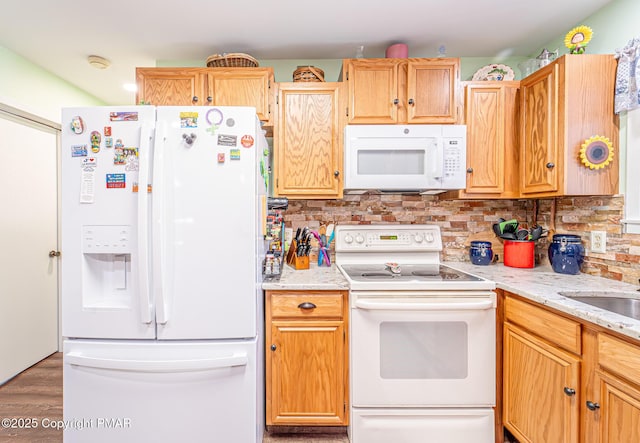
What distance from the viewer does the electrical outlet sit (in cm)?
167

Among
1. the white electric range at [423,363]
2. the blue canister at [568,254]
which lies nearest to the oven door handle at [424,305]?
the white electric range at [423,363]

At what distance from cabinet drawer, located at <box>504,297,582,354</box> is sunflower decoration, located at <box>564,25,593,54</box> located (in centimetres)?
138

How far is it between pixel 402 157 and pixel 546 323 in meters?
1.13

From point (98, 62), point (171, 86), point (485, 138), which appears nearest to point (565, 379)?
point (485, 138)

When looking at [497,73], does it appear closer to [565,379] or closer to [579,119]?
[579,119]

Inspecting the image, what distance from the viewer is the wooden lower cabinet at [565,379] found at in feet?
3.26

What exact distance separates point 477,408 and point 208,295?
4.83 ft

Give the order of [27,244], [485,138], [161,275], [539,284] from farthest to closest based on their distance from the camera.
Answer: [27,244] < [485,138] < [539,284] < [161,275]

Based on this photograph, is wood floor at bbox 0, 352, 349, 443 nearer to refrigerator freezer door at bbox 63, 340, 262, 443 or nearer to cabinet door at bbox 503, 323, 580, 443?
refrigerator freezer door at bbox 63, 340, 262, 443

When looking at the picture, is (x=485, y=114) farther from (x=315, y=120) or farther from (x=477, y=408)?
(x=477, y=408)

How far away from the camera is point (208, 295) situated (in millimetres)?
1336

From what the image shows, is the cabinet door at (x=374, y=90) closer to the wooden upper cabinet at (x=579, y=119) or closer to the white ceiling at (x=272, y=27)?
the white ceiling at (x=272, y=27)

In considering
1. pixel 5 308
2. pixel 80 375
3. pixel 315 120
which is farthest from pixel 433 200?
pixel 5 308

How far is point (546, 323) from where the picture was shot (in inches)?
51.0
